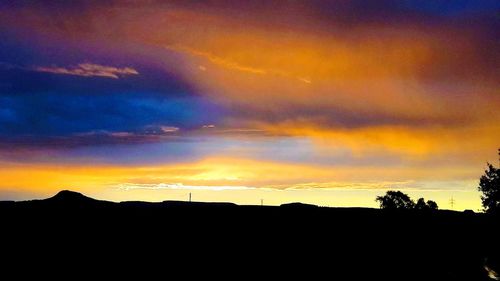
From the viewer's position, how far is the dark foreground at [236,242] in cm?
901

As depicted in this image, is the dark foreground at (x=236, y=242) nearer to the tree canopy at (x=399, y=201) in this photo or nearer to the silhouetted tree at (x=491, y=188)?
the silhouetted tree at (x=491, y=188)

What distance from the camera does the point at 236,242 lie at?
35.1 feet

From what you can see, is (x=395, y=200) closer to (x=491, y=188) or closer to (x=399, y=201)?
(x=399, y=201)

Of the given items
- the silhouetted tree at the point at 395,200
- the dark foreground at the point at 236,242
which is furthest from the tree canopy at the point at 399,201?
the dark foreground at the point at 236,242

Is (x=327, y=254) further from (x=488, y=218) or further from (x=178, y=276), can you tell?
(x=488, y=218)

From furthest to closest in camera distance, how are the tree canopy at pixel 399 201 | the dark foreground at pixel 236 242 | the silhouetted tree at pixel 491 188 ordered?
the tree canopy at pixel 399 201 → the silhouetted tree at pixel 491 188 → the dark foreground at pixel 236 242

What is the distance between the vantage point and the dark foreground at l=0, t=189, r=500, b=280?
9008 mm

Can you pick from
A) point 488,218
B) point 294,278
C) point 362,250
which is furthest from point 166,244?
point 488,218

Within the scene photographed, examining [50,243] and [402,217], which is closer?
[50,243]

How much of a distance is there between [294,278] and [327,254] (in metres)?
1.29

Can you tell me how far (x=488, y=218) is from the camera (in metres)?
14.9

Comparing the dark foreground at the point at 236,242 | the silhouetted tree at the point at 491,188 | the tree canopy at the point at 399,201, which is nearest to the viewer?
the dark foreground at the point at 236,242

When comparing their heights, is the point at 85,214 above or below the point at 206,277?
above

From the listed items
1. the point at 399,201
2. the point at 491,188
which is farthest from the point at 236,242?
the point at 399,201
